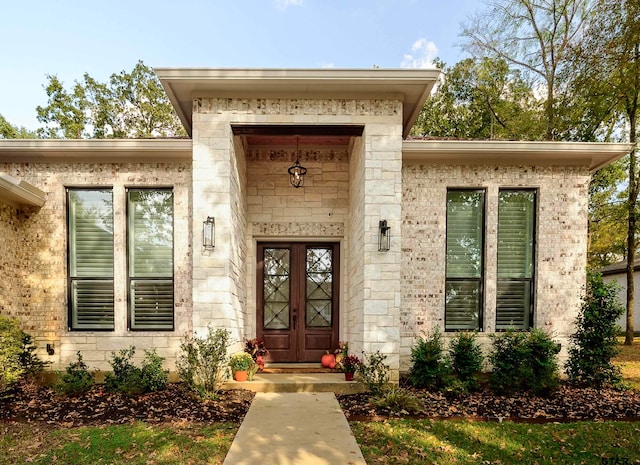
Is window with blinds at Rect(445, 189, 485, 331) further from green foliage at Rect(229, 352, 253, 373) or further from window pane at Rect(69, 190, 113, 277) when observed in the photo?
window pane at Rect(69, 190, 113, 277)

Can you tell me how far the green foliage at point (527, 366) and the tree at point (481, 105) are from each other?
7795mm

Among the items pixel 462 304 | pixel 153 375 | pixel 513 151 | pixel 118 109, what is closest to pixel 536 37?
pixel 513 151

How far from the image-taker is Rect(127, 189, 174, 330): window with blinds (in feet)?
19.5

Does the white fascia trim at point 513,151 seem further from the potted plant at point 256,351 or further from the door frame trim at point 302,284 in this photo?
the potted plant at point 256,351

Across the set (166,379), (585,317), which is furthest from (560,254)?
(166,379)

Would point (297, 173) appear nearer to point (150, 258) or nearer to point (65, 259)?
point (150, 258)

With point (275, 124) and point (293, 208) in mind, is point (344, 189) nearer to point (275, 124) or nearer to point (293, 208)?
point (293, 208)

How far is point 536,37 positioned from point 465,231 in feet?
29.0

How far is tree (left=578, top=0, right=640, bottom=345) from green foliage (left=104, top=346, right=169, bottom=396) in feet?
27.0

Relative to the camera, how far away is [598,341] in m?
5.51

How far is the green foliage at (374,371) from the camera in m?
4.78

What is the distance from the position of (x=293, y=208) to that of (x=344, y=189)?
1.05m

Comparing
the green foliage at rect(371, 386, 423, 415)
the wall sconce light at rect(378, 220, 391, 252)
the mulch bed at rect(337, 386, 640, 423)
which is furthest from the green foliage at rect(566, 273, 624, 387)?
the wall sconce light at rect(378, 220, 391, 252)

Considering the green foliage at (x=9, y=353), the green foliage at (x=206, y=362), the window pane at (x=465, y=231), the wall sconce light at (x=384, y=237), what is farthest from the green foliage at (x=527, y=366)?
the green foliage at (x=9, y=353)
